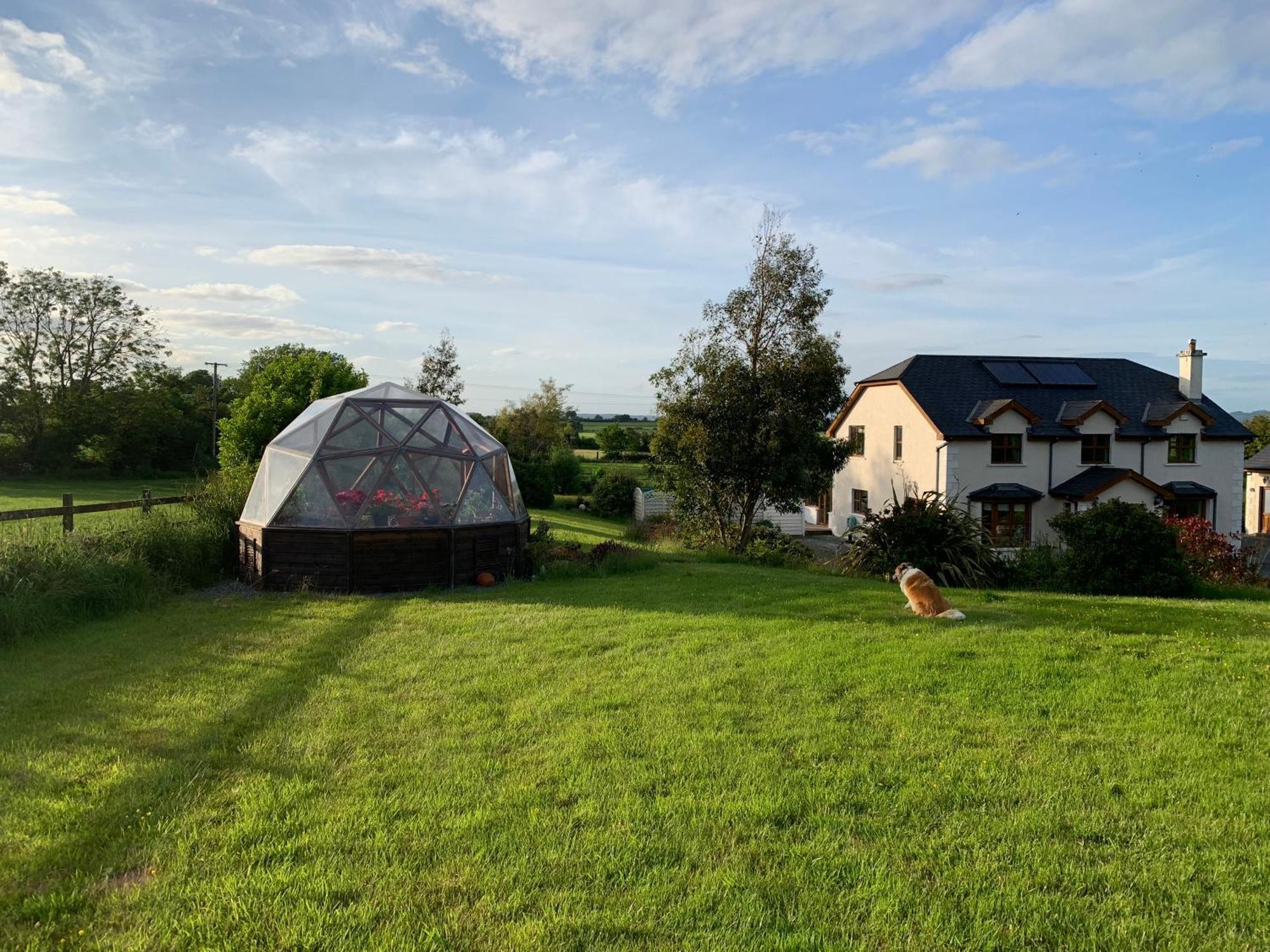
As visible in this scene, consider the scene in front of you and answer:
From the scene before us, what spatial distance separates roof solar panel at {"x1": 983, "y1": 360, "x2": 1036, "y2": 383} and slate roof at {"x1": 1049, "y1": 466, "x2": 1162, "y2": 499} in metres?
4.15

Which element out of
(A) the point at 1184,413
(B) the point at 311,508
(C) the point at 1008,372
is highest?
(C) the point at 1008,372

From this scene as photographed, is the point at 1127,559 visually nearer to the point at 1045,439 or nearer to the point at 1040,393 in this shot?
the point at 1045,439

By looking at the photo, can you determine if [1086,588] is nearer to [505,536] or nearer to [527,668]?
[505,536]

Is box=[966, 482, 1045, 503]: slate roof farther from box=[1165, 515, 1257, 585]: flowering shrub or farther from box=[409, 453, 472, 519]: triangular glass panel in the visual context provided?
box=[409, 453, 472, 519]: triangular glass panel

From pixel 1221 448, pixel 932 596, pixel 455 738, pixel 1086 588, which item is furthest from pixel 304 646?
pixel 1221 448

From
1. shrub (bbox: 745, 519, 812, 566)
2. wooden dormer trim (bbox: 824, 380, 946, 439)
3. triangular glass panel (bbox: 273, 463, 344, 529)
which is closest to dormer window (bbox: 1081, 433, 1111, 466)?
wooden dormer trim (bbox: 824, 380, 946, 439)

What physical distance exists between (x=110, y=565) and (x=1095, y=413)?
27983mm

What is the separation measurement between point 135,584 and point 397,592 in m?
3.31

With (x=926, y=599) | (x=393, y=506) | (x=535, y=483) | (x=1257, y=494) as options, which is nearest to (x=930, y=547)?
(x=926, y=599)

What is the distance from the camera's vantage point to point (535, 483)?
3750cm

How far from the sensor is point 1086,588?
13.2 metres

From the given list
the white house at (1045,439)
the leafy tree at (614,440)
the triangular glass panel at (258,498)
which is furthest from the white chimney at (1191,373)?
the leafy tree at (614,440)

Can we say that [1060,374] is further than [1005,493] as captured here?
Yes

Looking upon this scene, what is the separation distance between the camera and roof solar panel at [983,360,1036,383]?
1125 inches
